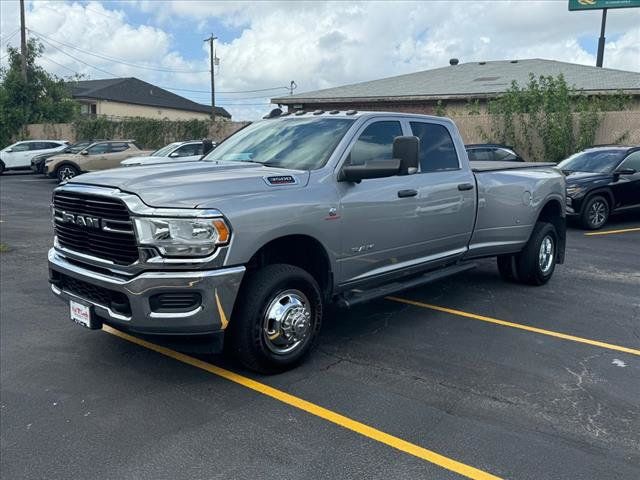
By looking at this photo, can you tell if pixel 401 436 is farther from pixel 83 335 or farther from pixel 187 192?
pixel 83 335

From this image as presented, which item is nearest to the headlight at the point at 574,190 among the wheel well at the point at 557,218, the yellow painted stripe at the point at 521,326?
the wheel well at the point at 557,218

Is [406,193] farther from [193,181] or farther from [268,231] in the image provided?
[193,181]

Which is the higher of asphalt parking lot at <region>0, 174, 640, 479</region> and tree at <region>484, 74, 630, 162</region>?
tree at <region>484, 74, 630, 162</region>

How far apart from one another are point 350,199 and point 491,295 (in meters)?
2.87

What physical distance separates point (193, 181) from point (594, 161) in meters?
11.0

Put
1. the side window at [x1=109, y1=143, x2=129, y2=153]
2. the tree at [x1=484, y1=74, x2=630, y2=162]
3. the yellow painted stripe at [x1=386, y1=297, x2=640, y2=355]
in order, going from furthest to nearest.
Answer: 1. the side window at [x1=109, y1=143, x2=129, y2=153]
2. the tree at [x1=484, y1=74, x2=630, y2=162]
3. the yellow painted stripe at [x1=386, y1=297, x2=640, y2=355]

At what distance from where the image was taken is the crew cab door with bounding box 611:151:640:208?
12031 mm

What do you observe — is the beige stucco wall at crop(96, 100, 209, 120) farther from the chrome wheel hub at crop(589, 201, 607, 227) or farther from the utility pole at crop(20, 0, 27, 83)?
the chrome wheel hub at crop(589, 201, 607, 227)

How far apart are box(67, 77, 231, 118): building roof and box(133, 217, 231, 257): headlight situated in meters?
51.7

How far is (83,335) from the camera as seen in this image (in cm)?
536

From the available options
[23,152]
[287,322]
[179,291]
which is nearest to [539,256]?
[287,322]

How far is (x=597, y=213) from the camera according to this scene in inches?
468

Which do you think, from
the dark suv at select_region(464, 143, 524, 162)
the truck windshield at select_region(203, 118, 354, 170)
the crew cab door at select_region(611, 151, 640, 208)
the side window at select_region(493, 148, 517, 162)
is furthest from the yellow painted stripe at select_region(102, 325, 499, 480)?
the side window at select_region(493, 148, 517, 162)

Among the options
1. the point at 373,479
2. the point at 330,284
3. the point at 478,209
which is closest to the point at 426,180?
the point at 478,209
